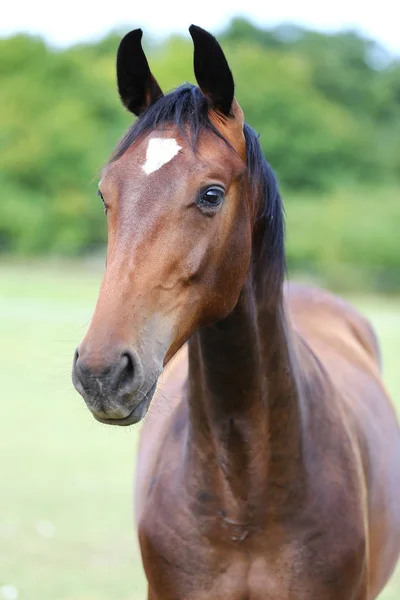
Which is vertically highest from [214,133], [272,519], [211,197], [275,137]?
[275,137]

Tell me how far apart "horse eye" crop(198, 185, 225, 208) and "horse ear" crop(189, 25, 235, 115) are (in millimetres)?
311

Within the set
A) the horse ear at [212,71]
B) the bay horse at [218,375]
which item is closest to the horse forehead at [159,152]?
the bay horse at [218,375]

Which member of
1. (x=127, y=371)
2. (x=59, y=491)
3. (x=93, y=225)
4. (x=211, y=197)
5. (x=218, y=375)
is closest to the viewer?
(x=127, y=371)

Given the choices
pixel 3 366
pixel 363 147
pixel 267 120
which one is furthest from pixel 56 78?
pixel 3 366

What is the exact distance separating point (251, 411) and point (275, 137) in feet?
163

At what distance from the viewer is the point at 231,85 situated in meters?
2.42

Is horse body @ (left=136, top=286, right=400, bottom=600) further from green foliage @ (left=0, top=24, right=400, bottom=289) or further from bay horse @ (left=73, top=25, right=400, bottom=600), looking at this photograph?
green foliage @ (left=0, top=24, right=400, bottom=289)

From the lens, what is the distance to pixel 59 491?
23.7 ft

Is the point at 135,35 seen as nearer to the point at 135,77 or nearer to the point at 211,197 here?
the point at 135,77

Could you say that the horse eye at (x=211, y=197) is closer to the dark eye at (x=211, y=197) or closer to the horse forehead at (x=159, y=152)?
the dark eye at (x=211, y=197)

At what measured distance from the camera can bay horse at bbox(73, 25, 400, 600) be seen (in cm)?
215

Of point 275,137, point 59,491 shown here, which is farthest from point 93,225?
point 59,491

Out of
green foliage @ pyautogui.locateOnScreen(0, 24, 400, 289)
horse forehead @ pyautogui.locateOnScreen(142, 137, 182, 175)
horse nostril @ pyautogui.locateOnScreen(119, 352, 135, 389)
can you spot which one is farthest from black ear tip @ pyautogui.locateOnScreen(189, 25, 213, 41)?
green foliage @ pyautogui.locateOnScreen(0, 24, 400, 289)

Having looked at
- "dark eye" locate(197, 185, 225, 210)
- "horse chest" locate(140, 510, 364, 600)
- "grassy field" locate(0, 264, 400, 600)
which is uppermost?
"dark eye" locate(197, 185, 225, 210)
